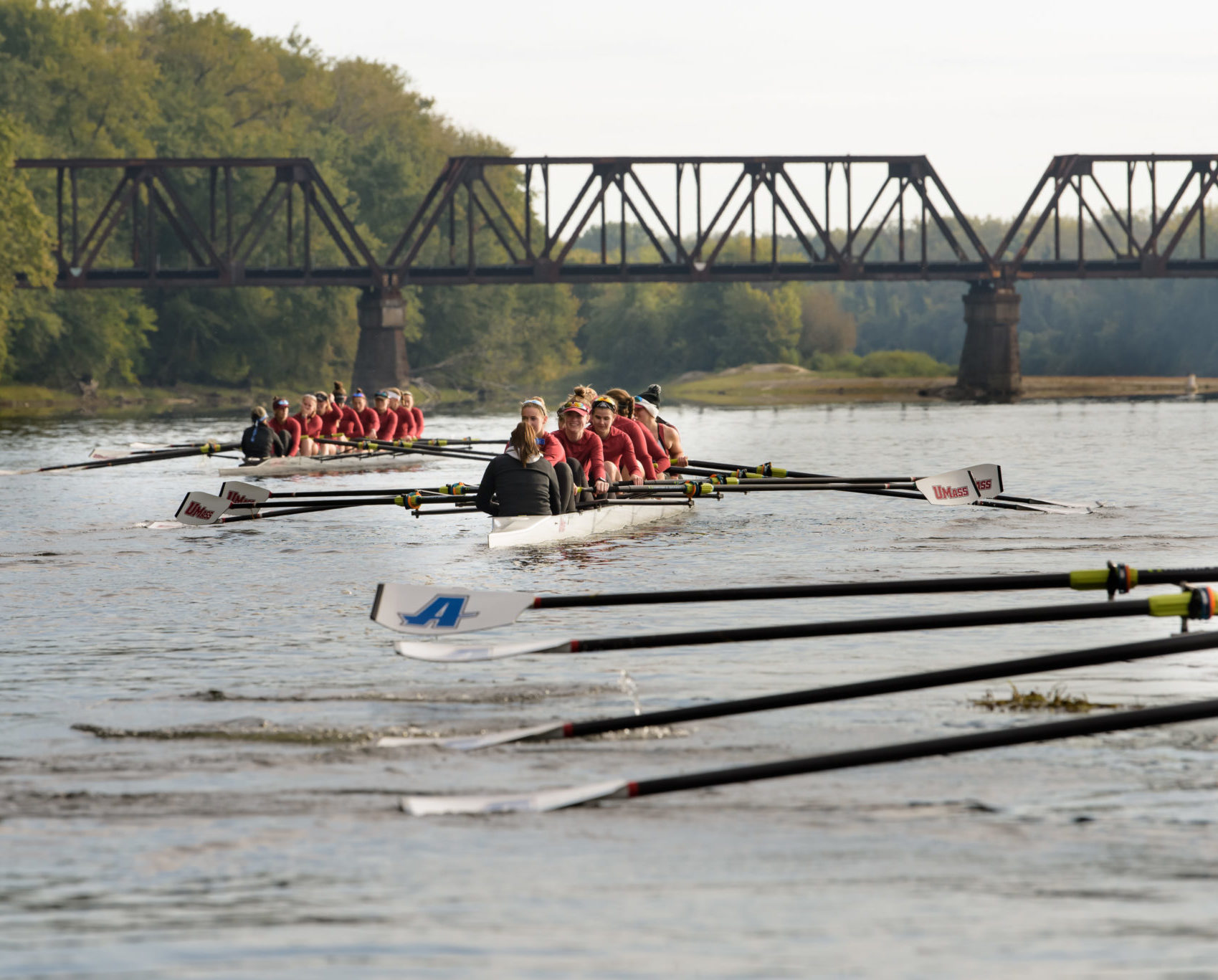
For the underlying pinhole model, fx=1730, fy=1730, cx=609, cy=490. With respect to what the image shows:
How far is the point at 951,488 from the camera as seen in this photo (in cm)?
1978

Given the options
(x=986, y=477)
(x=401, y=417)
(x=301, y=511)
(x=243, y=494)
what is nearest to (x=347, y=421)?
(x=401, y=417)

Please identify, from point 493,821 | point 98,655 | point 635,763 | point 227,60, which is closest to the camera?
point 493,821

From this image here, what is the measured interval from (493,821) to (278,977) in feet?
6.14

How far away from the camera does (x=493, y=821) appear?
7402mm

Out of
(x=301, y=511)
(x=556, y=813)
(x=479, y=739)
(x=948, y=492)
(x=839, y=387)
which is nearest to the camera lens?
(x=556, y=813)

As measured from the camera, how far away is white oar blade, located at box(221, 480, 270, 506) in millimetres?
18578

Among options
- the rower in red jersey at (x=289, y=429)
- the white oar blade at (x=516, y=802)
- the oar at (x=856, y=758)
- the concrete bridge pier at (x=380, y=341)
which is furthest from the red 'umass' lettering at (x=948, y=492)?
the concrete bridge pier at (x=380, y=341)

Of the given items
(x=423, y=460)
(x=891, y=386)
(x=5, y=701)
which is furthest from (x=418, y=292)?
(x=5, y=701)

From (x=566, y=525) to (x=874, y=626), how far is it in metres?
9.35

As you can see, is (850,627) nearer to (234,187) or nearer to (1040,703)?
(1040,703)

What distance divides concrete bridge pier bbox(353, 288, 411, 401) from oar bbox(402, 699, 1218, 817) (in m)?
70.6

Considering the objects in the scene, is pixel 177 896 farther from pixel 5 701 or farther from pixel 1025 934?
pixel 5 701

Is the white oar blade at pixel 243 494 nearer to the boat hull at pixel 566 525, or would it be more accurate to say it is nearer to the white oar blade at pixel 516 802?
the boat hull at pixel 566 525

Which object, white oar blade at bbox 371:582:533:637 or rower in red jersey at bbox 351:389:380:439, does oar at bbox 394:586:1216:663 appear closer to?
white oar blade at bbox 371:582:533:637
